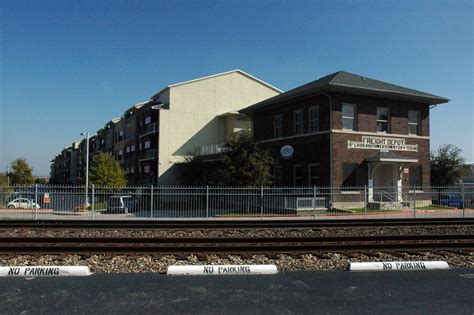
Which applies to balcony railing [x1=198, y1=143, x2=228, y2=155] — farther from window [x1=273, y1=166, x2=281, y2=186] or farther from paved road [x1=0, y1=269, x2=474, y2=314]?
paved road [x1=0, y1=269, x2=474, y2=314]

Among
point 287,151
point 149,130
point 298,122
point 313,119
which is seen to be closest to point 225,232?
point 313,119

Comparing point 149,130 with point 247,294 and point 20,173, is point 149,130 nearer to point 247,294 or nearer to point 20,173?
point 20,173

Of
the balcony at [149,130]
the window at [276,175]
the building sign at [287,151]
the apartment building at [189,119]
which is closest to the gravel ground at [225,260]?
the building sign at [287,151]

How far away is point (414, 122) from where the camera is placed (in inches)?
1174

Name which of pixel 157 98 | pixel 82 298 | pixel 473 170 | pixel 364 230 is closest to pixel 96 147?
pixel 157 98

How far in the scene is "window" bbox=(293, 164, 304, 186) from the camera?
28941mm

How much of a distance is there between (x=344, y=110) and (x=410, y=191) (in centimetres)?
718

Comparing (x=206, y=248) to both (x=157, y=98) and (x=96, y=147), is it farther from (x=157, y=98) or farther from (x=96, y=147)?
(x=96, y=147)

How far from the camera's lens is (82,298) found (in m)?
6.23

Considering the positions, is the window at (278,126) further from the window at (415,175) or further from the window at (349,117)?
the window at (415,175)

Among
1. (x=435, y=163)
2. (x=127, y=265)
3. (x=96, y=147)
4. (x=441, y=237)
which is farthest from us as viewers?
(x=96, y=147)

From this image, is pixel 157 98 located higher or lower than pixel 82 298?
higher

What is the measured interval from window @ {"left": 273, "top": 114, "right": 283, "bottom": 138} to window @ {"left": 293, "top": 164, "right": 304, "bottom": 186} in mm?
3008

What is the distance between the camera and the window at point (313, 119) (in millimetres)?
27755
